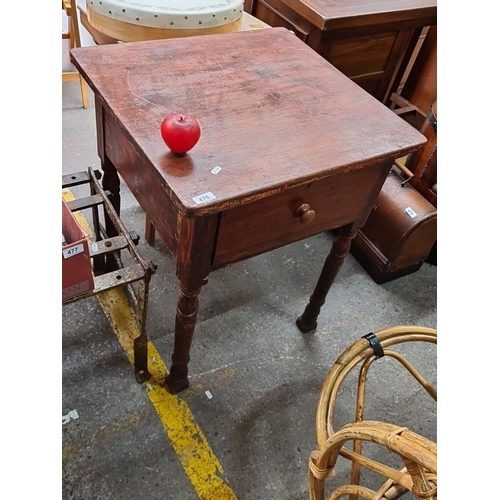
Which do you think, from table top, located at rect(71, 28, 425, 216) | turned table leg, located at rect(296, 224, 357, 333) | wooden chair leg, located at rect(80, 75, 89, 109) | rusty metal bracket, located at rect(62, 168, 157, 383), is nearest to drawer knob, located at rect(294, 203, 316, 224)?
table top, located at rect(71, 28, 425, 216)

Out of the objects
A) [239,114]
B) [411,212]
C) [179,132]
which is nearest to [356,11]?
[411,212]

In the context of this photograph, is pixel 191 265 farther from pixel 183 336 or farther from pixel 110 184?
pixel 110 184

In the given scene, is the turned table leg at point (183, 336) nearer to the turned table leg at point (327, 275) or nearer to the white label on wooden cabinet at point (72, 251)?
the white label on wooden cabinet at point (72, 251)

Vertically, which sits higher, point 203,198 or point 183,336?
point 203,198

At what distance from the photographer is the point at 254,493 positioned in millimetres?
1352

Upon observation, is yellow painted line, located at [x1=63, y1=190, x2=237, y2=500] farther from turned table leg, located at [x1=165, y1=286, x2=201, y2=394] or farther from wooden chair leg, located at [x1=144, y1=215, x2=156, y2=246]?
wooden chair leg, located at [x1=144, y1=215, x2=156, y2=246]

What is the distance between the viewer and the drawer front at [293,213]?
105 cm

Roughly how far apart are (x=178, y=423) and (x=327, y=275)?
65 cm

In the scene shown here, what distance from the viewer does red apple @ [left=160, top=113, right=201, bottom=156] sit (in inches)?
35.5

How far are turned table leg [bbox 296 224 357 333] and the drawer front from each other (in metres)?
0.14

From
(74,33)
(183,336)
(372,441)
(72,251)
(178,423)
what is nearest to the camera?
(372,441)

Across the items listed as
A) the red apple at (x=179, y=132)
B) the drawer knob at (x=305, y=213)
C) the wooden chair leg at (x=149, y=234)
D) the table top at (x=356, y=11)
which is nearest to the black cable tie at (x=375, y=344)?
the drawer knob at (x=305, y=213)

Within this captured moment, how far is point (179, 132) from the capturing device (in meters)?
0.90
